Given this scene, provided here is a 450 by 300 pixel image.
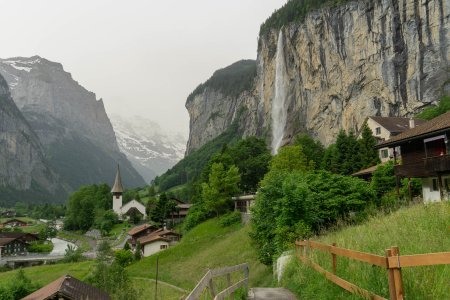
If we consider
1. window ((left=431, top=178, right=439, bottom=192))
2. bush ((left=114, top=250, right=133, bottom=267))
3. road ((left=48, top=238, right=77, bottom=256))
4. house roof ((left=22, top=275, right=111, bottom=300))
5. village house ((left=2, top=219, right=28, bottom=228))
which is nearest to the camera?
window ((left=431, top=178, right=439, bottom=192))

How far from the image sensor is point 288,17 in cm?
11500

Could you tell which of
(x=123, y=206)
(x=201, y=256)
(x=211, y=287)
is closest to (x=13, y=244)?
(x=123, y=206)

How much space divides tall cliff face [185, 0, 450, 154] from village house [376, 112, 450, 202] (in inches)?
1780

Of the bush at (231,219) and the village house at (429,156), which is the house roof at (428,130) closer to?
the village house at (429,156)

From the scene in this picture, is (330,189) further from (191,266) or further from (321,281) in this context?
(191,266)

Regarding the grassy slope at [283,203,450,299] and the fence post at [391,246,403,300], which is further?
the grassy slope at [283,203,450,299]

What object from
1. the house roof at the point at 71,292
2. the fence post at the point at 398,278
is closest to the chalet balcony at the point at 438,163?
the fence post at the point at 398,278

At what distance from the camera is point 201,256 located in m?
41.2

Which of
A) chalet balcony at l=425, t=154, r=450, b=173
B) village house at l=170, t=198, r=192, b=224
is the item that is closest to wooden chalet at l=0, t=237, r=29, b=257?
village house at l=170, t=198, r=192, b=224

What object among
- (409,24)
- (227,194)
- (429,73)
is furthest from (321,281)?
(409,24)

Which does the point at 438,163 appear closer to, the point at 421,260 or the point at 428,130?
the point at 428,130

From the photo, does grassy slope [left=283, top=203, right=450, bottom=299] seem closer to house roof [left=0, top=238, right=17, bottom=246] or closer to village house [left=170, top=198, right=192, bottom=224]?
village house [left=170, top=198, right=192, bottom=224]

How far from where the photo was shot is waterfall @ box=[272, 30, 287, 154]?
11156cm

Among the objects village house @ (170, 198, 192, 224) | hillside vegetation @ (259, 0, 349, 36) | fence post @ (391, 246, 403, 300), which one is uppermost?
hillside vegetation @ (259, 0, 349, 36)
